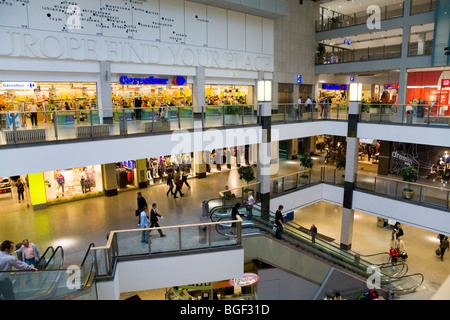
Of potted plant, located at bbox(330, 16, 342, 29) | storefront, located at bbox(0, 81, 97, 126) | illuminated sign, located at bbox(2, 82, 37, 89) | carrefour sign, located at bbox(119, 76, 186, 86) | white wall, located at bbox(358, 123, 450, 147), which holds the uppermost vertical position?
potted plant, located at bbox(330, 16, 342, 29)

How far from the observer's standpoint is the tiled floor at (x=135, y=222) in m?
10.7

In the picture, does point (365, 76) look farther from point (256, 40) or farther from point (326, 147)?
point (256, 40)

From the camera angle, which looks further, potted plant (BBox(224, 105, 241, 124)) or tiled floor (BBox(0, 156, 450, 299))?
potted plant (BBox(224, 105, 241, 124))

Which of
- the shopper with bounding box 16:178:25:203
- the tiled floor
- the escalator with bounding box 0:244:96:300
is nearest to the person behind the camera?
the escalator with bounding box 0:244:96:300

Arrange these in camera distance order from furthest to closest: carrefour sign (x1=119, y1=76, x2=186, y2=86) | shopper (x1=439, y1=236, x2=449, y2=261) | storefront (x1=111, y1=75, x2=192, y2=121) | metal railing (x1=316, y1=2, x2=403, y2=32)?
metal railing (x1=316, y1=2, x2=403, y2=32) → storefront (x1=111, y1=75, x2=192, y2=121) → shopper (x1=439, y1=236, x2=449, y2=261) → carrefour sign (x1=119, y1=76, x2=186, y2=86)

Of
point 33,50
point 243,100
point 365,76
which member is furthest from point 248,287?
point 365,76

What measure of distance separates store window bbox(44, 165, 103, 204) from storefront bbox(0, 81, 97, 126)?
281 centimetres

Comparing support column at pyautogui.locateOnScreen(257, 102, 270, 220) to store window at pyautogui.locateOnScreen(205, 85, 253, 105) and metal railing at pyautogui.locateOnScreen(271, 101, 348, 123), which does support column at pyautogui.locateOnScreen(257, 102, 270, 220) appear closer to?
metal railing at pyautogui.locateOnScreen(271, 101, 348, 123)

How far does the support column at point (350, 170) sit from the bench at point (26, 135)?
1357cm

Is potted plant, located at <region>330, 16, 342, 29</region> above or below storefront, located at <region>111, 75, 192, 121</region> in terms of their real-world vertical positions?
above

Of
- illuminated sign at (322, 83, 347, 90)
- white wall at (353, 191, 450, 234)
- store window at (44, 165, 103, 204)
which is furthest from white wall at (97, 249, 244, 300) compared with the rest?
illuminated sign at (322, 83, 347, 90)

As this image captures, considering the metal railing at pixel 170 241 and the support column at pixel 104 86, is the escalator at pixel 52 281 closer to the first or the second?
the metal railing at pixel 170 241

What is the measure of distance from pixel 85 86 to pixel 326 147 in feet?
58.3

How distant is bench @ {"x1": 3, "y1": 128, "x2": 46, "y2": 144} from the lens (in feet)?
28.1
